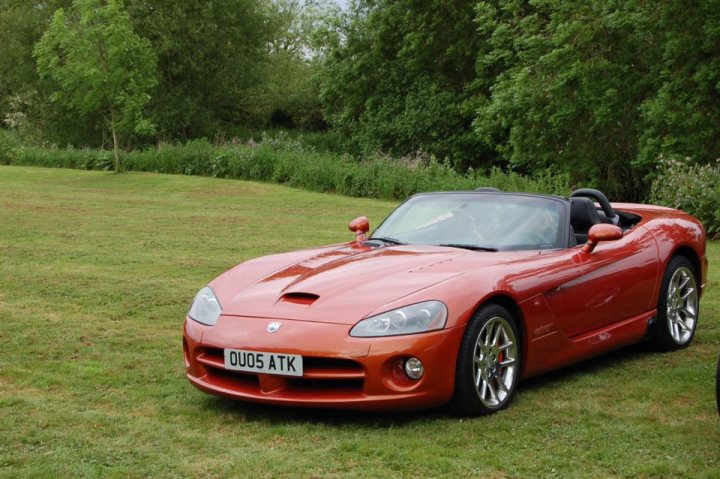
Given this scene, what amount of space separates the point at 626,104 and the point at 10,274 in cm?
2077

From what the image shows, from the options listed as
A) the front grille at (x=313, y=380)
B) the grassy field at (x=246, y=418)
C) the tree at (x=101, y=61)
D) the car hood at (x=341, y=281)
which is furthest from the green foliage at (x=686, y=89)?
the front grille at (x=313, y=380)

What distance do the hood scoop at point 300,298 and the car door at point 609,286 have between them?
4.90ft

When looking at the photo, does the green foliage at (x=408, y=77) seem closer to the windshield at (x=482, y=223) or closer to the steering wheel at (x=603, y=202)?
the steering wheel at (x=603, y=202)

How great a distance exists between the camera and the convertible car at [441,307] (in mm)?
5656

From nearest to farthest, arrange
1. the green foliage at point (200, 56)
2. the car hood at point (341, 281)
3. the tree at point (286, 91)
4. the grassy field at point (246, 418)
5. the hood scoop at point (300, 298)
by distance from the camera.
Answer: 1. the grassy field at point (246, 418)
2. the car hood at point (341, 281)
3. the hood scoop at point (300, 298)
4. the green foliage at point (200, 56)
5. the tree at point (286, 91)

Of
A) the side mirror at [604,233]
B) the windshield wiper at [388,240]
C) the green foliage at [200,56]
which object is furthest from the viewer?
the green foliage at [200,56]

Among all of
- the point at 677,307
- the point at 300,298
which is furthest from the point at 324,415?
the point at 677,307

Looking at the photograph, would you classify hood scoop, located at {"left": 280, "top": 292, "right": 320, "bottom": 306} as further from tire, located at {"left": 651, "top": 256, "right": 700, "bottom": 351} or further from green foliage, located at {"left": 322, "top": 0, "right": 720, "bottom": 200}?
green foliage, located at {"left": 322, "top": 0, "right": 720, "bottom": 200}

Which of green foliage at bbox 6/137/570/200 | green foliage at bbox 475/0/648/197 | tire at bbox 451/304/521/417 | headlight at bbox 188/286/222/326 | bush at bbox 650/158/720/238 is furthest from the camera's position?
green foliage at bbox 475/0/648/197

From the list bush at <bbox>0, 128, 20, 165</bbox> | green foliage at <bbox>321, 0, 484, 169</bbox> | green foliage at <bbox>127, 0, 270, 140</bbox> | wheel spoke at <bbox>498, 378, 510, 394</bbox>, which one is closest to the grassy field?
wheel spoke at <bbox>498, 378, 510, 394</bbox>

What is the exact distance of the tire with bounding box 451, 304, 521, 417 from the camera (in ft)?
18.9

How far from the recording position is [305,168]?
3042cm

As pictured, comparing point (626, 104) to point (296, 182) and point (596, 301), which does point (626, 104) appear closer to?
point (296, 182)

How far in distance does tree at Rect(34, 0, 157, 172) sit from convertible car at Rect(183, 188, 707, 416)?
27960 mm
